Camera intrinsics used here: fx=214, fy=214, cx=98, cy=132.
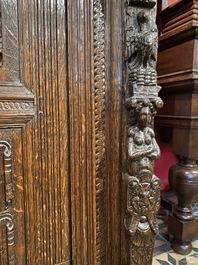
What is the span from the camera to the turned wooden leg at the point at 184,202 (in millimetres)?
794

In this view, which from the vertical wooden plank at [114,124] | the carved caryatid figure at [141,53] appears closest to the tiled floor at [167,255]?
the vertical wooden plank at [114,124]

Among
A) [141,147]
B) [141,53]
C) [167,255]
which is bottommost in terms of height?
[167,255]

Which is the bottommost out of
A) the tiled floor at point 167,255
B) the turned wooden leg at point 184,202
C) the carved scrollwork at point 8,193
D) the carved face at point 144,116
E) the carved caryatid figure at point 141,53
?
the tiled floor at point 167,255

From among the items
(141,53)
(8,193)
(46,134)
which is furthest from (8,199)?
(141,53)

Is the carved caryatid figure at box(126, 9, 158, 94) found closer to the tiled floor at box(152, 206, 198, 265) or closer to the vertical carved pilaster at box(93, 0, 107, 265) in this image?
the vertical carved pilaster at box(93, 0, 107, 265)

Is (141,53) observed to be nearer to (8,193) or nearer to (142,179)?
(142,179)

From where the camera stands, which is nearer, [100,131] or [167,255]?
[100,131]

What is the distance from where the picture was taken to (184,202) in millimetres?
830

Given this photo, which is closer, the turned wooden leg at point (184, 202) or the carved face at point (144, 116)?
the carved face at point (144, 116)

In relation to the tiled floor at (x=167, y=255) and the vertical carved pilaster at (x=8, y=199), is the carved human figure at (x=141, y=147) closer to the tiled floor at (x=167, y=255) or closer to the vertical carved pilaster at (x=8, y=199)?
the vertical carved pilaster at (x=8, y=199)

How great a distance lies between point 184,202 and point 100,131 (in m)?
0.52

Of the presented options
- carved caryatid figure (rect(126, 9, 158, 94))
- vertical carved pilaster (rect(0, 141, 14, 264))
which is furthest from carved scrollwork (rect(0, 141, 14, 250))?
carved caryatid figure (rect(126, 9, 158, 94))

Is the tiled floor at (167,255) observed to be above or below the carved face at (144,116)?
below

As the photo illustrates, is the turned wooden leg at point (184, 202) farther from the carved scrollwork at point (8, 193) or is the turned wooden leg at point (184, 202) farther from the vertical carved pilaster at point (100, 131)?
the carved scrollwork at point (8, 193)
